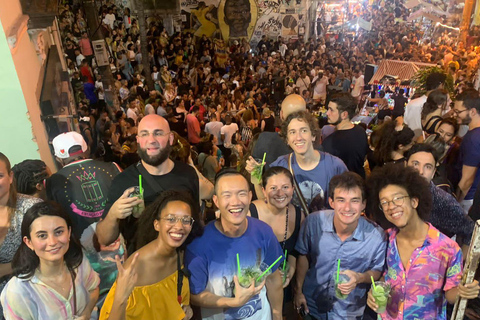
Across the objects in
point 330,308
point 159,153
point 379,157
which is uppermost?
point 159,153

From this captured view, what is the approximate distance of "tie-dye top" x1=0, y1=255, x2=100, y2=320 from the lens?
82.1 inches

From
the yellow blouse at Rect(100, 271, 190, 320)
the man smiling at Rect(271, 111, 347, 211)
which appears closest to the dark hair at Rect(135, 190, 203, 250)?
the yellow blouse at Rect(100, 271, 190, 320)

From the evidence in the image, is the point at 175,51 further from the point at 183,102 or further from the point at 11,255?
the point at 11,255

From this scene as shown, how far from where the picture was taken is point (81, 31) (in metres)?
11.2

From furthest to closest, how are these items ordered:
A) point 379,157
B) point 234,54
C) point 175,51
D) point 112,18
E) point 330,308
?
point 234,54, point 175,51, point 112,18, point 379,157, point 330,308

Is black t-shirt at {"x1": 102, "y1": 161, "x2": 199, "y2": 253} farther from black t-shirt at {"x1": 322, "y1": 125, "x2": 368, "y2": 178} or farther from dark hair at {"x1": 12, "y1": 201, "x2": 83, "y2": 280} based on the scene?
black t-shirt at {"x1": 322, "y1": 125, "x2": 368, "y2": 178}

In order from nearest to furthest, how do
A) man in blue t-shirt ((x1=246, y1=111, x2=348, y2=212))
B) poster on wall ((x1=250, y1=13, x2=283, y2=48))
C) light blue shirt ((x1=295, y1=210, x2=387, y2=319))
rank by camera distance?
light blue shirt ((x1=295, y1=210, x2=387, y2=319))
man in blue t-shirt ((x1=246, y1=111, x2=348, y2=212))
poster on wall ((x1=250, y1=13, x2=283, y2=48))

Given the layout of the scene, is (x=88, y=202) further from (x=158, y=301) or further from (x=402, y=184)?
(x=402, y=184)

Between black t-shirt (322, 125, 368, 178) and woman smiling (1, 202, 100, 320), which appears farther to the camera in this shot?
black t-shirt (322, 125, 368, 178)

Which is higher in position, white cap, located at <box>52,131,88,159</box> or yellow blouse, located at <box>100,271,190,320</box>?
white cap, located at <box>52,131,88,159</box>

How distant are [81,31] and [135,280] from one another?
10.9 m

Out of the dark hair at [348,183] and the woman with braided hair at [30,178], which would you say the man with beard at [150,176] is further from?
the dark hair at [348,183]

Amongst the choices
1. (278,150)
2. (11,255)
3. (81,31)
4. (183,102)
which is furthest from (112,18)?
(11,255)

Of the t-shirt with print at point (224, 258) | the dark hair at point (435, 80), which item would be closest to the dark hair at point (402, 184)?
the t-shirt with print at point (224, 258)
